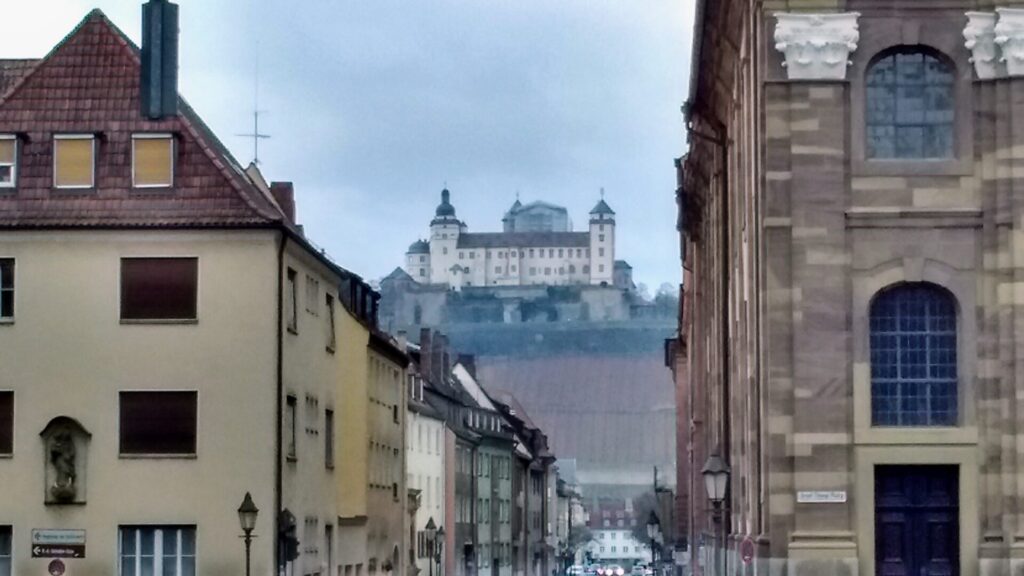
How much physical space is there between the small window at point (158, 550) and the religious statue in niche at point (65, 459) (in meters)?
1.41

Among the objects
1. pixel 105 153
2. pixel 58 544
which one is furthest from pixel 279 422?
pixel 105 153

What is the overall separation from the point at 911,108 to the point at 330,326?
81.1 feet

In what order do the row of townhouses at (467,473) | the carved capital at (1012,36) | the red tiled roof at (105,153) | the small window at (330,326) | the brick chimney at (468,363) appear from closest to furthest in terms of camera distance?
the carved capital at (1012,36) < the red tiled roof at (105,153) < the small window at (330,326) < the row of townhouses at (467,473) < the brick chimney at (468,363)

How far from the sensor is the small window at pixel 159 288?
53.0 meters

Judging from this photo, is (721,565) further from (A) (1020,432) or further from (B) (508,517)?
(B) (508,517)

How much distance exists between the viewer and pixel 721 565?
60000 mm

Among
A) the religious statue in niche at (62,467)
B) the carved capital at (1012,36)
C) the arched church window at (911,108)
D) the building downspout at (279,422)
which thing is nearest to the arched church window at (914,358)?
the arched church window at (911,108)

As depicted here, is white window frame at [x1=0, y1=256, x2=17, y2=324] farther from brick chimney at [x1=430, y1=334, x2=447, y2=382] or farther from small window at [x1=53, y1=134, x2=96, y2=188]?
brick chimney at [x1=430, y1=334, x2=447, y2=382]

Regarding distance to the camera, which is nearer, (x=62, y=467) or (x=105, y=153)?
(x=62, y=467)

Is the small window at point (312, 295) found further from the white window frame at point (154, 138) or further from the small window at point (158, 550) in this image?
the small window at point (158, 550)

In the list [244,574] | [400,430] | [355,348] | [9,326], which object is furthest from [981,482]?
[400,430]

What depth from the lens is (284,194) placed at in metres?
69.2

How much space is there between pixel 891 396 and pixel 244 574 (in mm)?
15795

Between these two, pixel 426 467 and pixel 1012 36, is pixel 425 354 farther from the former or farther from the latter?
pixel 1012 36
